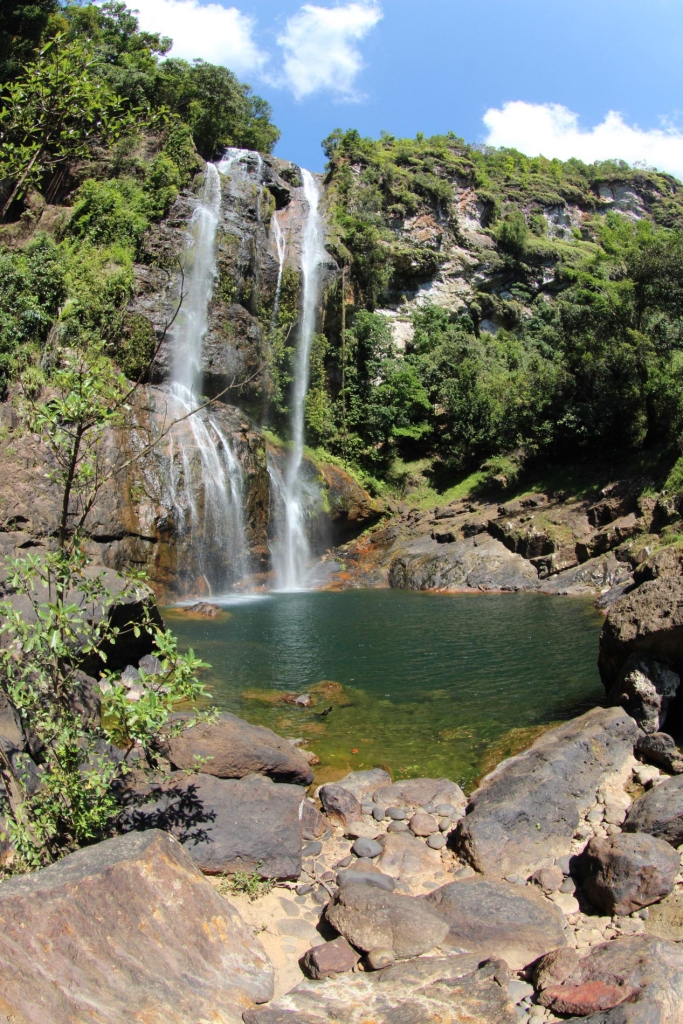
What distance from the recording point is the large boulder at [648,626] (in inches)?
279

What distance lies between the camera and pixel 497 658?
11.9 meters

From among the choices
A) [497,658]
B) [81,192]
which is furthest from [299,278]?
[497,658]

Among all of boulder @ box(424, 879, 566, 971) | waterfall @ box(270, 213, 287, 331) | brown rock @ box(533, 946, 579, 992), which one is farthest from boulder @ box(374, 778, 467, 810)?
waterfall @ box(270, 213, 287, 331)

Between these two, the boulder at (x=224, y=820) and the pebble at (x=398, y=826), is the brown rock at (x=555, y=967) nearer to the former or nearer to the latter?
the boulder at (x=224, y=820)

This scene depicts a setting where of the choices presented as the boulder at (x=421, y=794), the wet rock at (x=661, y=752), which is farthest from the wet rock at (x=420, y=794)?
the wet rock at (x=661, y=752)

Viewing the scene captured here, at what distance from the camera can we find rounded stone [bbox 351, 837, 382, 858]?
18.3ft

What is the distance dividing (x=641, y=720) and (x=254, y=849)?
4224 millimetres

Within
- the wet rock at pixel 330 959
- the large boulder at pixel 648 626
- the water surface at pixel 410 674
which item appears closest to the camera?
the wet rock at pixel 330 959

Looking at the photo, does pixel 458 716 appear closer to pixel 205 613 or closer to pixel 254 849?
pixel 254 849

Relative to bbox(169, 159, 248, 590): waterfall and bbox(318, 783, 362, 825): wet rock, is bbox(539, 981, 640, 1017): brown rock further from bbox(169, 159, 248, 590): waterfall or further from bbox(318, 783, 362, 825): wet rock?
bbox(169, 159, 248, 590): waterfall

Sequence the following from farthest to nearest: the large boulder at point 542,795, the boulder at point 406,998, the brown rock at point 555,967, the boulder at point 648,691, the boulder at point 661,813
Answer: the boulder at point 648,691 < the large boulder at point 542,795 < the boulder at point 661,813 < the brown rock at point 555,967 < the boulder at point 406,998

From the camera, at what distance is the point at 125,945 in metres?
3.37

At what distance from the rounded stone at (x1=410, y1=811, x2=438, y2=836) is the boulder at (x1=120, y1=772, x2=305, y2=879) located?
1062mm

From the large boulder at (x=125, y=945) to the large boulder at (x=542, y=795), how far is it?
2.26 metres
